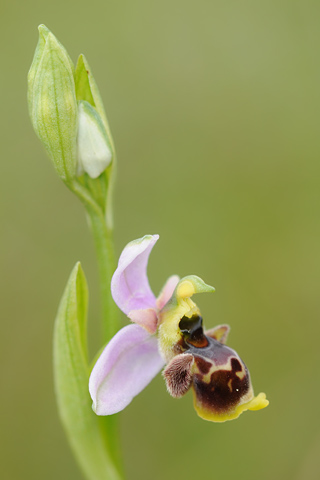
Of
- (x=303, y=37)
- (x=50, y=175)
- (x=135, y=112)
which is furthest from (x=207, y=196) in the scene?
(x=303, y=37)

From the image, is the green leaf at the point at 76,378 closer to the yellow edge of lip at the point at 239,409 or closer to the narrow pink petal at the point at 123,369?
the narrow pink petal at the point at 123,369

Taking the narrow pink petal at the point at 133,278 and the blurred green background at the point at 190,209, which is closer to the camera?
the narrow pink petal at the point at 133,278

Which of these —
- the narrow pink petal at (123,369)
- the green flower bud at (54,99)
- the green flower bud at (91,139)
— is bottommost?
the narrow pink petal at (123,369)

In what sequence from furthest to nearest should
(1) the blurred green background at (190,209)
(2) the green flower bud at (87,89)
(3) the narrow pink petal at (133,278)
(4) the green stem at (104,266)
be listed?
(1) the blurred green background at (190,209), (4) the green stem at (104,266), (2) the green flower bud at (87,89), (3) the narrow pink petal at (133,278)

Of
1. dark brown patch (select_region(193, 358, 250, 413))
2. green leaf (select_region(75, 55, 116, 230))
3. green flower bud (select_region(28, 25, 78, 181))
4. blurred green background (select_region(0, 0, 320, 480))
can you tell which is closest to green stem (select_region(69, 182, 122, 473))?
green leaf (select_region(75, 55, 116, 230))

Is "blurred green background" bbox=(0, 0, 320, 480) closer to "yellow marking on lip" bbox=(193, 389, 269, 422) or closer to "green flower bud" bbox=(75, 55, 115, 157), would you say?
"yellow marking on lip" bbox=(193, 389, 269, 422)

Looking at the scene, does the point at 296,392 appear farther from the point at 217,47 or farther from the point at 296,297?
the point at 217,47

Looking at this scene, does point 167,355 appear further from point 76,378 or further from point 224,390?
point 76,378

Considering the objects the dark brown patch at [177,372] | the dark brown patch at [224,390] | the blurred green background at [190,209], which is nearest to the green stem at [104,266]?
the dark brown patch at [177,372]

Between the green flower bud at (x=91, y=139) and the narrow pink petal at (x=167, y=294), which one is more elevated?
the green flower bud at (x=91, y=139)
